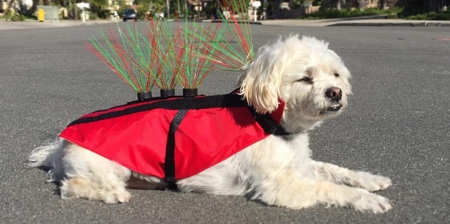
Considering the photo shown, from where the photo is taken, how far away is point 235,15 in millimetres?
3963

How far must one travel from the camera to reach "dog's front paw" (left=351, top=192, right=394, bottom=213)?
289cm

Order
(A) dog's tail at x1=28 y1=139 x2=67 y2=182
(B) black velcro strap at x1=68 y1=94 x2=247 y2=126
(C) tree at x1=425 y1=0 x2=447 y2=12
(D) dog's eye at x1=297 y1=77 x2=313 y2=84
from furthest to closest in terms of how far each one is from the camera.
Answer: (C) tree at x1=425 y1=0 x2=447 y2=12, (A) dog's tail at x1=28 y1=139 x2=67 y2=182, (B) black velcro strap at x1=68 y1=94 x2=247 y2=126, (D) dog's eye at x1=297 y1=77 x2=313 y2=84

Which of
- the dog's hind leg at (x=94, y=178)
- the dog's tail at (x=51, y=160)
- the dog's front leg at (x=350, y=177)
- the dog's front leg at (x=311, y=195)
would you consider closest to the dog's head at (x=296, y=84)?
the dog's front leg at (x=311, y=195)

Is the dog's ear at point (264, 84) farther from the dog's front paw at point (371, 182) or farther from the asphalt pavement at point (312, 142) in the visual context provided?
the dog's front paw at point (371, 182)

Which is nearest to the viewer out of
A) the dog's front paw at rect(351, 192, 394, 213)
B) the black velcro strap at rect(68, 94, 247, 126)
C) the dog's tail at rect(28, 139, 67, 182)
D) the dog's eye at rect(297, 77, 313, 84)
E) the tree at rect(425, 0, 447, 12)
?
the dog's front paw at rect(351, 192, 394, 213)

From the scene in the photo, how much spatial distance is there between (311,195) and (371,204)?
37 centimetres

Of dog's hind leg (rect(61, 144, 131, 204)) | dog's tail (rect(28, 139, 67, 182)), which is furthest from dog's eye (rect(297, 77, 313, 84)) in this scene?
dog's tail (rect(28, 139, 67, 182))

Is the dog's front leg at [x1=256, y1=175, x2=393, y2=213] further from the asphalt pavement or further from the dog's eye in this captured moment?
the dog's eye

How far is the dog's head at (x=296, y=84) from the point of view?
2936mm

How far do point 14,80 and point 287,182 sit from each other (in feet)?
24.0

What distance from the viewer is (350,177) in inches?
135

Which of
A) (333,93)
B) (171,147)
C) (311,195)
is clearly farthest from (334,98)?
(171,147)

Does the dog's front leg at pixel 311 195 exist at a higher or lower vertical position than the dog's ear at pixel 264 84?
lower

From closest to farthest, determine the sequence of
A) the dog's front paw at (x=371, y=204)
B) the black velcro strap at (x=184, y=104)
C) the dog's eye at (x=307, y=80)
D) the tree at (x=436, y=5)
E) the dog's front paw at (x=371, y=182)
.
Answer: the dog's front paw at (x=371, y=204) → the dog's eye at (x=307, y=80) → the black velcro strap at (x=184, y=104) → the dog's front paw at (x=371, y=182) → the tree at (x=436, y=5)
